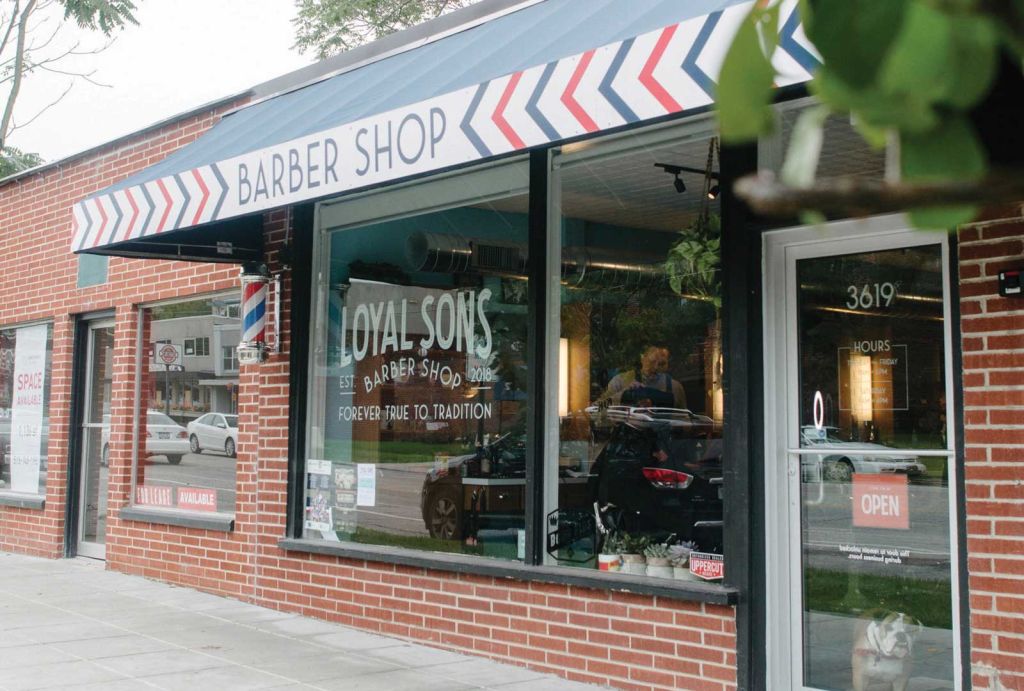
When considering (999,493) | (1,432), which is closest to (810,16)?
(999,493)

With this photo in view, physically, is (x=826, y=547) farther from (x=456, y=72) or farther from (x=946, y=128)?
(x=946, y=128)

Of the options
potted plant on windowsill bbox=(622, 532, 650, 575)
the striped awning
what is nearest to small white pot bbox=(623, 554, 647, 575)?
potted plant on windowsill bbox=(622, 532, 650, 575)

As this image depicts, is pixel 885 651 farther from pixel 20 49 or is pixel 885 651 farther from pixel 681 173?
pixel 20 49

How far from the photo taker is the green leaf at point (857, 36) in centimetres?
91

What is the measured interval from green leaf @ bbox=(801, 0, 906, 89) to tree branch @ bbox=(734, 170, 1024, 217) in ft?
0.36

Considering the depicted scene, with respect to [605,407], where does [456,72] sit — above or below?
above

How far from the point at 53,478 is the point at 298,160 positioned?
21.7 feet

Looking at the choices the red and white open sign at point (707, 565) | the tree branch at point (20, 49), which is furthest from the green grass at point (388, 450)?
the tree branch at point (20, 49)

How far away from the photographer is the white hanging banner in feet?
39.4

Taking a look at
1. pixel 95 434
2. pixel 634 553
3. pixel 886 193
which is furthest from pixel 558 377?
pixel 95 434

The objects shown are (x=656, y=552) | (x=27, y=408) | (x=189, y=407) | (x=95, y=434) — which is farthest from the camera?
(x=27, y=408)

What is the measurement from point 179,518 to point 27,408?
370 centimetres

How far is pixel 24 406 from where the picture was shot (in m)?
12.3

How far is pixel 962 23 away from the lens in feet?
2.73
